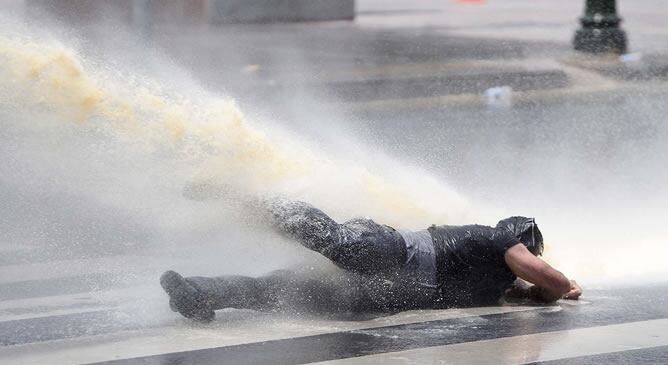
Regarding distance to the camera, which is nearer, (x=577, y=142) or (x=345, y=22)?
(x=577, y=142)

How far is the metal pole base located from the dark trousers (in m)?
11.4

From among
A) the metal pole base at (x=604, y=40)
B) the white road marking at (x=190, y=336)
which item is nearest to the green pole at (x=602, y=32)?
the metal pole base at (x=604, y=40)

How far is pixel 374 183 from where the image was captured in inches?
283

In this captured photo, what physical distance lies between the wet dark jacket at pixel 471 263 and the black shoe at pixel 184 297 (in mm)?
1129

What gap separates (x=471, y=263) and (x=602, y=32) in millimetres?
11503

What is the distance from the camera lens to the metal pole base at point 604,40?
1722 centimetres

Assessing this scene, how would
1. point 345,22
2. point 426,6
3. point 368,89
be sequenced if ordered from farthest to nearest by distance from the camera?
point 426,6 → point 345,22 → point 368,89

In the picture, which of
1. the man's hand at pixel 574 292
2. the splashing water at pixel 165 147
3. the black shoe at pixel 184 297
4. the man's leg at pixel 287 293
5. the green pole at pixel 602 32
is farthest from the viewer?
the green pole at pixel 602 32

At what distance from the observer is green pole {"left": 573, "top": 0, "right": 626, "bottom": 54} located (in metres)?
17.2

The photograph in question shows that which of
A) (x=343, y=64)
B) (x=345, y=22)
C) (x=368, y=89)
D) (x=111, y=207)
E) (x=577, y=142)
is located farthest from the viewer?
(x=345, y=22)

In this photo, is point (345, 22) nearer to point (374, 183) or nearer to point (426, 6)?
point (426, 6)

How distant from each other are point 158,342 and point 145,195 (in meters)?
1.73

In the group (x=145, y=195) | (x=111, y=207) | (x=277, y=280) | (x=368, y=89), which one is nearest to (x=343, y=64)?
(x=368, y=89)

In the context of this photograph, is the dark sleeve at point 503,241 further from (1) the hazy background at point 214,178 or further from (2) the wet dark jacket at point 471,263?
(1) the hazy background at point 214,178
